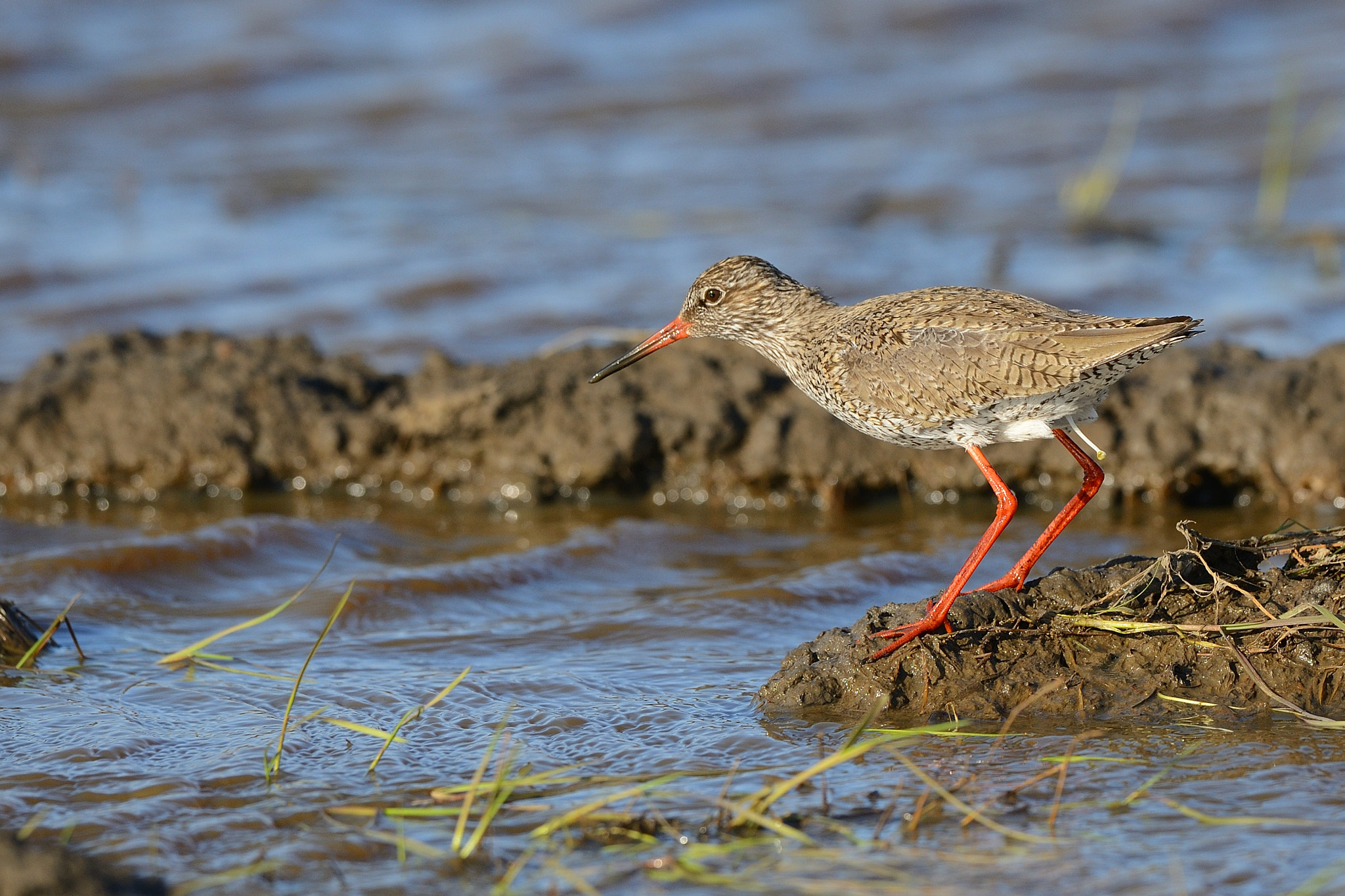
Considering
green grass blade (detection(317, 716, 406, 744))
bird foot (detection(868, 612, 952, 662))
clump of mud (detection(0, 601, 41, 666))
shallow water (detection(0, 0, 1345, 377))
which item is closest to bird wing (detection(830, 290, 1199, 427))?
bird foot (detection(868, 612, 952, 662))

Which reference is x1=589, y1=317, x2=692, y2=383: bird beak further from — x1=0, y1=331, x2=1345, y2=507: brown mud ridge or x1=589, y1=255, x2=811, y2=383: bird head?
A: x1=0, y1=331, x2=1345, y2=507: brown mud ridge

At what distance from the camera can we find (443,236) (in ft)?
37.9

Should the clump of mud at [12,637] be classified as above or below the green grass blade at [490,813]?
above

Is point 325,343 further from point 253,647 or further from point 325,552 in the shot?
point 253,647

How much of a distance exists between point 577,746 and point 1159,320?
89.2 inches

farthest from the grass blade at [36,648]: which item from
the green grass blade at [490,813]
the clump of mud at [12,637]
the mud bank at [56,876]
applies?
the green grass blade at [490,813]

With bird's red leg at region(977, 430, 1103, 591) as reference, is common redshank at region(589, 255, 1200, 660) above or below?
above

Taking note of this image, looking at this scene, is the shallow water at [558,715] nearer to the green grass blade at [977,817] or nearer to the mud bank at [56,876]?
the green grass blade at [977,817]

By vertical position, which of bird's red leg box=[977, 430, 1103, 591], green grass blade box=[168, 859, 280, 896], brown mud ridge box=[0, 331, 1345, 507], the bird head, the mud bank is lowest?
green grass blade box=[168, 859, 280, 896]

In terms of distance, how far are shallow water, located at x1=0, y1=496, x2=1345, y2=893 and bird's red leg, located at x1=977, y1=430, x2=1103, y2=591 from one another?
50cm

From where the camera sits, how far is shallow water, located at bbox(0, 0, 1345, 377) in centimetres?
1002

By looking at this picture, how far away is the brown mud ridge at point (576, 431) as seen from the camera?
682 centimetres

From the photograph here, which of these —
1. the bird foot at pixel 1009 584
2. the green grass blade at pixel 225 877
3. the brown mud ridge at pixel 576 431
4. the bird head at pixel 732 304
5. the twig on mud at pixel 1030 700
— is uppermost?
the bird head at pixel 732 304

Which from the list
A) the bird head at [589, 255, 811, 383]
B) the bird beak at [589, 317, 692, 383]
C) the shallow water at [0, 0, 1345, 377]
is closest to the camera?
the bird head at [589, 255, 811, 383]
